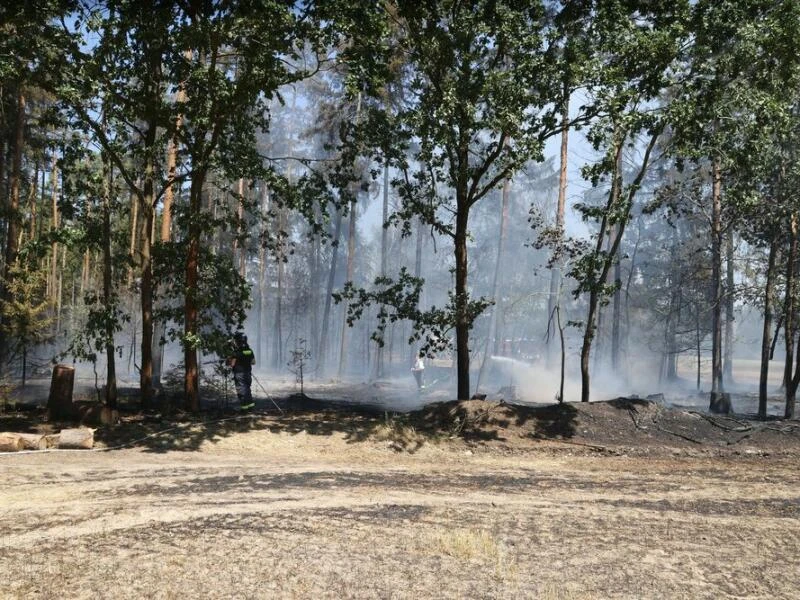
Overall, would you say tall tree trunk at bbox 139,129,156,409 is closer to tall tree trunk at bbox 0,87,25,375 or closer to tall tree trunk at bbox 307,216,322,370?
tall tree trunk at bbox 0,87,25,375

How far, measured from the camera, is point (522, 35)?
477 inches

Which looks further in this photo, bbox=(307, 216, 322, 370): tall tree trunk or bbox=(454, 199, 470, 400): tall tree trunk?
bbox=(307, 216, 322, 370): tall tree trunk

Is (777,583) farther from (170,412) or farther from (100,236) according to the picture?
(100,236)

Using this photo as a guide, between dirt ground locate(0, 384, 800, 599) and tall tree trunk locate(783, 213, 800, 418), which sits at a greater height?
tall tree trunk locate(783, 213, 800, 418)

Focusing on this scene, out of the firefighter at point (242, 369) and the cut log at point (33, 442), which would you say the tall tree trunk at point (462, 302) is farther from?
the cut log at point (33, 442)

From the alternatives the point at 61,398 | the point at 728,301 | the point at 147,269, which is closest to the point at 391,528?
the point at 61,398

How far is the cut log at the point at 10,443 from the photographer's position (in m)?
11.0

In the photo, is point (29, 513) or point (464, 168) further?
point (464, 168)

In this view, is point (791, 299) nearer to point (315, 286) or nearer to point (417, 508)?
point (417, 508)

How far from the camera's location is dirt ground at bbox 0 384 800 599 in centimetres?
586

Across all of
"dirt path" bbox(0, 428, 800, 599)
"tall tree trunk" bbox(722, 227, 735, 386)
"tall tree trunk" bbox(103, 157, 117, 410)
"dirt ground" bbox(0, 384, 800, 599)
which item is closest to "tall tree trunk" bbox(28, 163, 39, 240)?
"tall tree trunk" bbox(103, 157, 117, 410)

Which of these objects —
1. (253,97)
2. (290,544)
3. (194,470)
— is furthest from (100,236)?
(290,544)

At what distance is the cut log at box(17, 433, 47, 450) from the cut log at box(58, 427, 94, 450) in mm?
283

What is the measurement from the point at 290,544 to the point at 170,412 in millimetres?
9079
